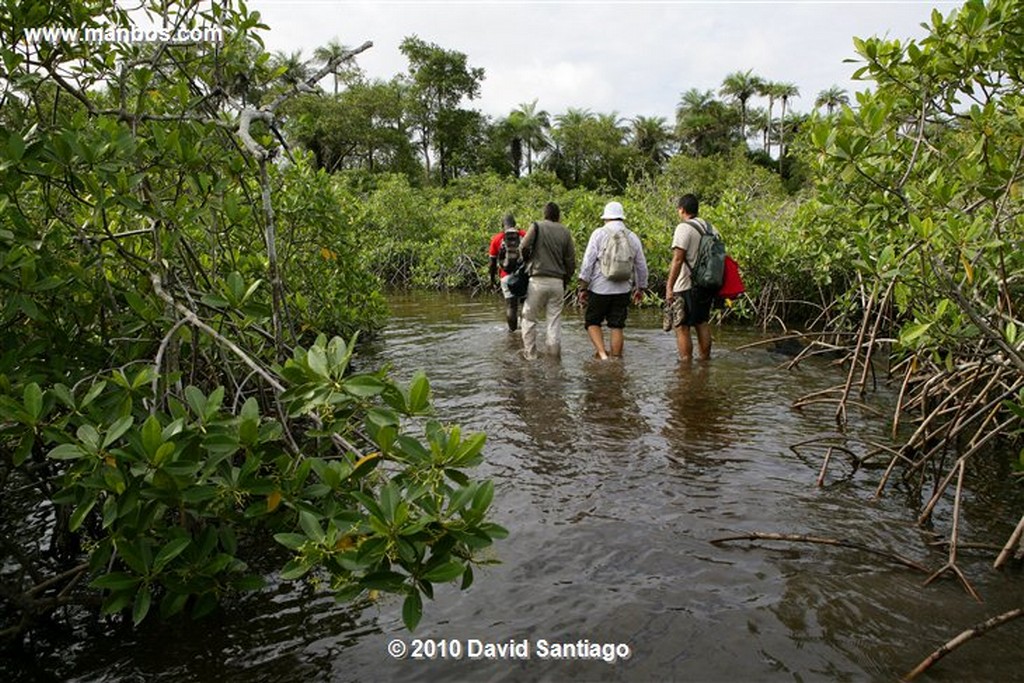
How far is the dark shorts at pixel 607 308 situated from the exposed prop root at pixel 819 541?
15.8 ft

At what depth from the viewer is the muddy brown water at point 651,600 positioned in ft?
8.42

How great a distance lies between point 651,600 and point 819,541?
85 centimetres

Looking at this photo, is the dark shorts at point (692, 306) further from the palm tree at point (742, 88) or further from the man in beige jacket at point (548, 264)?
the palm tree at point (742, 88)

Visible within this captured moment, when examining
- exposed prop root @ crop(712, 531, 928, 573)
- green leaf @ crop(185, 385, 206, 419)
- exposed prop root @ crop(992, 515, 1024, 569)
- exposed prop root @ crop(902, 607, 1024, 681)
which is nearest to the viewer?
green leaf @ crop(185, 385, 206, 419)

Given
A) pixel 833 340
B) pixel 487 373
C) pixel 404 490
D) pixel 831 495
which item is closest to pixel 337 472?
pixel 404 490

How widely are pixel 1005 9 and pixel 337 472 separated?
4079 millimetres

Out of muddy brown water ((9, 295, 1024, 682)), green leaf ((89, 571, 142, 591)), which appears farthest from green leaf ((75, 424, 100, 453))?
muddy brown water ((9, 295, 1024, 682))

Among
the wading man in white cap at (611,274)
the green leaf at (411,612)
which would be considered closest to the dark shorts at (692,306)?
the wading man in white cap at (611,274)

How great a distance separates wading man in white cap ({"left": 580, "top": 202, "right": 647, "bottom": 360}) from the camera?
25.3 ft

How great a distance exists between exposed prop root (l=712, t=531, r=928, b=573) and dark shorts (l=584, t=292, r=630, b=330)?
4.81 metres

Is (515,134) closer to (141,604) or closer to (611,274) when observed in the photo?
(611,274)

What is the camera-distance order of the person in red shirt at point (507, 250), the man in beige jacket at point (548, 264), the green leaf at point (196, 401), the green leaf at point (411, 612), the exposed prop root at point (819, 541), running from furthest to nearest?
the person in red shirt at point (507, 250), the man in beige jacket at point (548, 264), the exposed prop root at point (819, 541), the green leaf at point (196, 401), the green leaf at point (411, 612)

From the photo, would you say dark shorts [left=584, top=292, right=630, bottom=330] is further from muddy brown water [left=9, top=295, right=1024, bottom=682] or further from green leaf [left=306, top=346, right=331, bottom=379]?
green leaf [left=306, top=346, right=331, bottom=379]

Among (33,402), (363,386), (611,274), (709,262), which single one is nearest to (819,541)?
(363,386)
